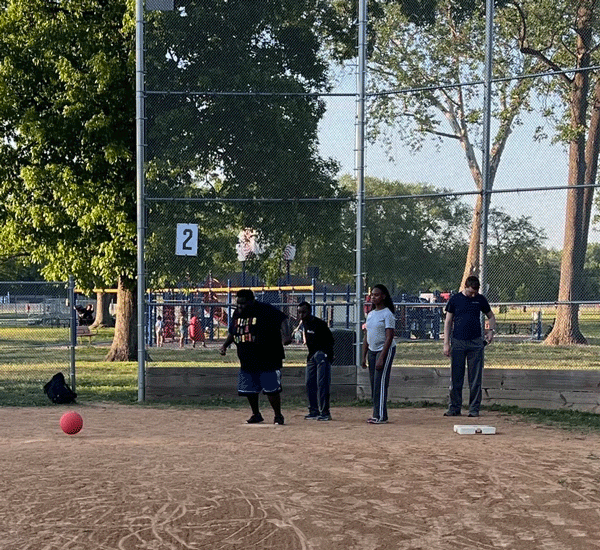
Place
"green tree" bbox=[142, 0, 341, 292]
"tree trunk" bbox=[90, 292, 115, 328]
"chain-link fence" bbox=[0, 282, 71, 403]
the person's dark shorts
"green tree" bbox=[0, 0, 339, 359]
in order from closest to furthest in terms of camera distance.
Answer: the person's dark shorts
"green tree" bbox=[142, 0, 341, 292]
"green tree" bbox=[0, 0, 339, 359]
"chain-link fence" bbox=[0, 282, 71, 403]
"tree trunk" bbox=[90, 292, 115, 328]

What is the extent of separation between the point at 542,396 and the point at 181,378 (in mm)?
5234

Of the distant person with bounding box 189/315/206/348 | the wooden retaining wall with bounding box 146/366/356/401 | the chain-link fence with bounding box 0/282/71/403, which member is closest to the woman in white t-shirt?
the wooden retaining wall with bounding box 146/366/356/401

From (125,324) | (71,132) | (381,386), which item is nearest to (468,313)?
(381,386)

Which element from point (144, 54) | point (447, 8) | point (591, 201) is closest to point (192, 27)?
point (144, 54)

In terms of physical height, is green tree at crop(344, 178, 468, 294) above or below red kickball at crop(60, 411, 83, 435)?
above

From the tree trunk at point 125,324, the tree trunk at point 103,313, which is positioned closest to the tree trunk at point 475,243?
the tree trunk at point 125,324

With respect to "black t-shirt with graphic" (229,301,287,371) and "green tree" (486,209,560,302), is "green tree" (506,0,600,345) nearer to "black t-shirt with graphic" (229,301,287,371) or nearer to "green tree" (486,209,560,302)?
"green tree" (486,209,560,302)

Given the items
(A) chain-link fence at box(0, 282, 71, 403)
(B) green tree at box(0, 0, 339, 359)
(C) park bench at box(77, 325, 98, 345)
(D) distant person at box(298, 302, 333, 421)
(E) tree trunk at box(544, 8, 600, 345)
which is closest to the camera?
(D) distant person at box(298, 302, 333, 421)

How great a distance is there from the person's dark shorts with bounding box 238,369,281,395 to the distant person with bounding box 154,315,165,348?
5.33 meters

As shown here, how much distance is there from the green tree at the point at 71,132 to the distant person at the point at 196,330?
2384 millimetres

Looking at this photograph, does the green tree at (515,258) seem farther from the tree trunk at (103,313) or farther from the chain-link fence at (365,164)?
the tree trunk at (103,313)

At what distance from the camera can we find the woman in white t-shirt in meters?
13.9

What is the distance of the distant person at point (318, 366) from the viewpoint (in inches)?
569

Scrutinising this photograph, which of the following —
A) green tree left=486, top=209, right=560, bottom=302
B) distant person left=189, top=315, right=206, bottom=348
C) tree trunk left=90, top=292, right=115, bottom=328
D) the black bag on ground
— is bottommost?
tree trunk left=90, top=292, right=115, bottom=328
